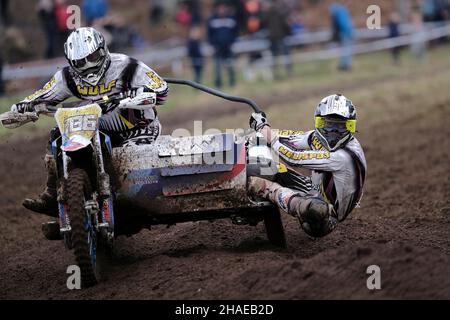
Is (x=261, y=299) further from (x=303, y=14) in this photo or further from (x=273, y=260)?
(x=303, y=14)

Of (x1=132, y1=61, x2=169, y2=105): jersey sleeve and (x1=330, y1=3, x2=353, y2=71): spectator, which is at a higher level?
(x1=330, y1=3, x2=353, y2=71): spectator

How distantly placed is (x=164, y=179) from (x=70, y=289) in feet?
4.25

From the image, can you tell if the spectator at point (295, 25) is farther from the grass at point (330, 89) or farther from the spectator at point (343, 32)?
the spectator at point (343, 32)

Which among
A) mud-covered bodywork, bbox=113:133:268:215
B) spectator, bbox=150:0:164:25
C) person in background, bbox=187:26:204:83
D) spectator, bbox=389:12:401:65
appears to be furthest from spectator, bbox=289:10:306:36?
mud-covered bodywork, bbox=113:133:268:215

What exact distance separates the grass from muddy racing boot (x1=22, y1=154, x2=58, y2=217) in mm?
9568

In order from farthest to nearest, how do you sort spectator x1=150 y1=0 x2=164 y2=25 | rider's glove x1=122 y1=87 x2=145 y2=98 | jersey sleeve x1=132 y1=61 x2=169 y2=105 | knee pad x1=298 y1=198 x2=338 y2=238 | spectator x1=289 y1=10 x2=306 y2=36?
spectator x1=150 y1=0 x2=164 y2=25
spectator x1=289 y1=10 x2=306 y2=36
jersey sleeve x1=132 y1=61 x2=169 y2=105
rider's glove x1=122 y1=87 x2=145 y2=98
knee pad x1=298 y1=198 x2=338 y2=238

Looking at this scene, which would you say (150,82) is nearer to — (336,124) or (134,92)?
(134,92)

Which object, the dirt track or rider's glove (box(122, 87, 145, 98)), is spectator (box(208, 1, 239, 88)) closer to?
the dirt track

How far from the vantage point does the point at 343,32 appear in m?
25.6

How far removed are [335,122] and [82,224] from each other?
8.01 feet

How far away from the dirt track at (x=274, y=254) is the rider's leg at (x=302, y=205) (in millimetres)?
290

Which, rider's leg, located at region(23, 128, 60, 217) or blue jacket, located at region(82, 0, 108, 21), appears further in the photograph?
blue jacket, located at region(82, 0, 108, 21)

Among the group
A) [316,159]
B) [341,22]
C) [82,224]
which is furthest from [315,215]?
[341,22]

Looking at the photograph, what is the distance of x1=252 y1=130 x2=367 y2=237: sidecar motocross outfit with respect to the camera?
7754mm
